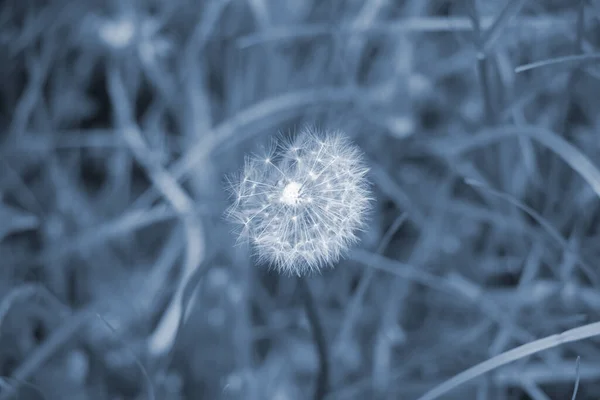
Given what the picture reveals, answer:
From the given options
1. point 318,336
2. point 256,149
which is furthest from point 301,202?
point 256,149

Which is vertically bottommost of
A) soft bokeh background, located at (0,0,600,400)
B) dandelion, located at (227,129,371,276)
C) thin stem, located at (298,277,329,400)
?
thin stem, located at (298,277,329,400)

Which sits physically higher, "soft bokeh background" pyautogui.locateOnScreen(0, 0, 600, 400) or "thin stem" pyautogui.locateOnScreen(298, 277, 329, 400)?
"soft bokeh background" pyautogui.locateOnScreen(0, 0, 600, 400)

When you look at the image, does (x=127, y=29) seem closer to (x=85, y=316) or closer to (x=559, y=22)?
(x=85, y=316)

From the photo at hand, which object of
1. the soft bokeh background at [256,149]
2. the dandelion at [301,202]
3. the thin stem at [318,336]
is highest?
the soft bokeh background at [256,149]

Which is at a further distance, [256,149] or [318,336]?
[256,149]

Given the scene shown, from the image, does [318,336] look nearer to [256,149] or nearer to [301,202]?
[301,202]

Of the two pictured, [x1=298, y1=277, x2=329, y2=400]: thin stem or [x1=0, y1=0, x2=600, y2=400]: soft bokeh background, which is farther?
[x1=0, y1=0, x2=600, y2=400]: soft bokeh background
